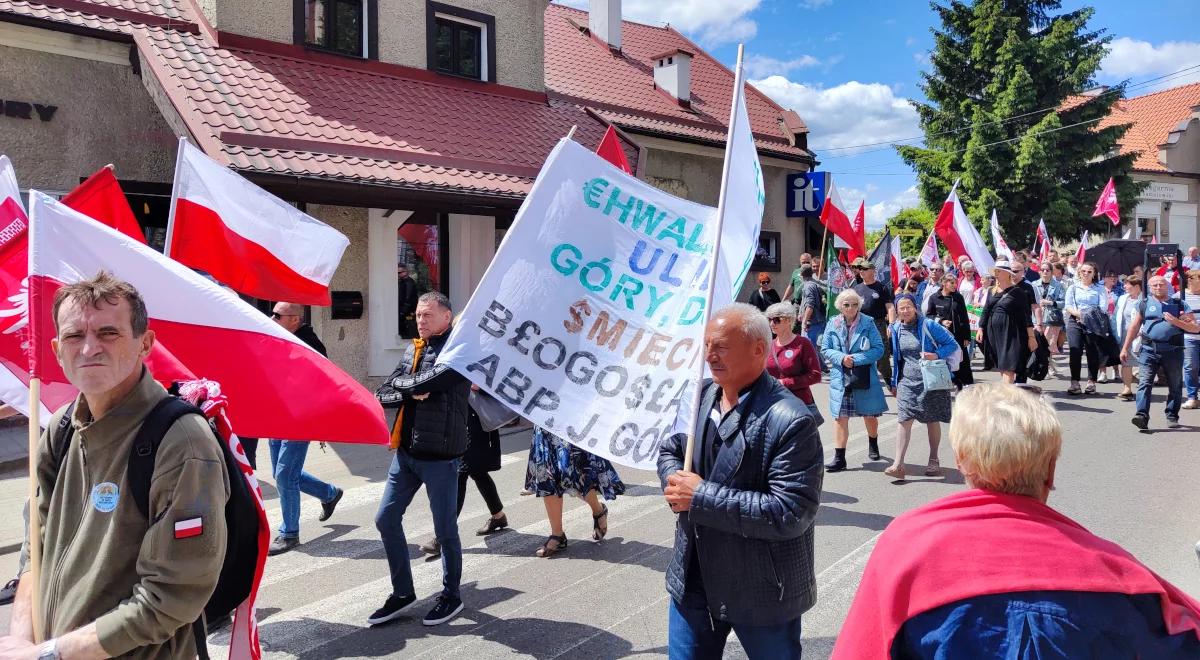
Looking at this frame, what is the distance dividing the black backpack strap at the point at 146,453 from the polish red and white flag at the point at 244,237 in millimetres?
2902

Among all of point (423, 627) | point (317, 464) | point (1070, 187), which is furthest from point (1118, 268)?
point (423, 627)

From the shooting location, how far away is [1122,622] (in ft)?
5.85

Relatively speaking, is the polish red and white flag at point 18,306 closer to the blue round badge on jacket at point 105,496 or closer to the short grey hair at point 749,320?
the blue round badge on jacket at point 105,496

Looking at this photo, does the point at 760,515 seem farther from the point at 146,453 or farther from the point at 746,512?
the point at 146,453

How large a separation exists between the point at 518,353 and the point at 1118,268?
1854 cm

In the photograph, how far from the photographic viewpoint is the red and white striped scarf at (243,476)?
2.46 metres

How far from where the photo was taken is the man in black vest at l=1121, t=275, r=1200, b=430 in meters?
9.91

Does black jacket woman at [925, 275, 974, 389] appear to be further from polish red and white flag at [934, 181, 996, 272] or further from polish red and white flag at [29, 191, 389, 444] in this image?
polish red and white flag at [29, 191, 389, 444]

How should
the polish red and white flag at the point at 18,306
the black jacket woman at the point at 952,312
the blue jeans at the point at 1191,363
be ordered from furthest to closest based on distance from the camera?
the black jacket woman at the point at 952,312 → the blue jeans at the point at 1191,363 → the polish red and white flag at the point at 18,306

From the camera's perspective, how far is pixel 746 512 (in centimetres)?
274

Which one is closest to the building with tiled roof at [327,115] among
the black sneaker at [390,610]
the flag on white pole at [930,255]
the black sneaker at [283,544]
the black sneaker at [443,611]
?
the black sneaker at [283,544]

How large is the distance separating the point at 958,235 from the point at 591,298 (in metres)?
12.3

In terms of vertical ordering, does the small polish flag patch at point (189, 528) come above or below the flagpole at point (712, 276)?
below

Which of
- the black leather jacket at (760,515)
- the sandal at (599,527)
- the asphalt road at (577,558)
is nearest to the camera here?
the black leather jacket at (760,515)
